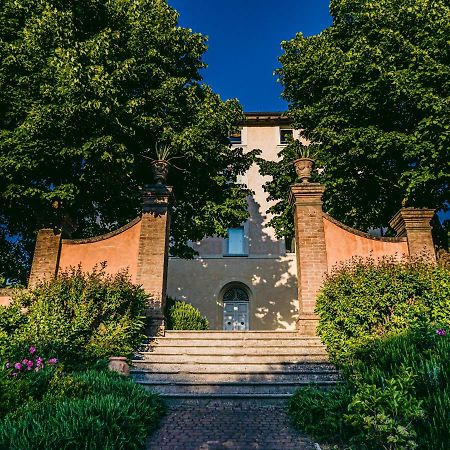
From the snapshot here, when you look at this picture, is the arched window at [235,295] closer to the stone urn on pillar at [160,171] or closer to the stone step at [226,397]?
the stone urn on pillar at [160,171]

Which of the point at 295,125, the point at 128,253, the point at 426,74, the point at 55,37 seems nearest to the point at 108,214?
the point at 128,253

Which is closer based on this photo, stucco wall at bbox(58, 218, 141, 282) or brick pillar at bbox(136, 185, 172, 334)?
brick pillar at bbox(136, 185, 172, 334)

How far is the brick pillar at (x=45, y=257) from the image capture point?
33.5 feet

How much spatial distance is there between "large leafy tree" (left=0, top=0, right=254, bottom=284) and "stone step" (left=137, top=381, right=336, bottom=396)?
19.4 ft

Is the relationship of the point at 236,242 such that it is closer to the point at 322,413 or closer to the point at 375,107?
the point at 375,107

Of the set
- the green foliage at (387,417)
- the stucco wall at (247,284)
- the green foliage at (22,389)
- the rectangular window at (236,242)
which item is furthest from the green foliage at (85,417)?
the rectangular window at (236,242)

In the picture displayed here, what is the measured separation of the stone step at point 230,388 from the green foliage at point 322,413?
0.65 m

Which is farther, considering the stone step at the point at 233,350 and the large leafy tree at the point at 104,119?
the large leafy tree at the point at 104,119

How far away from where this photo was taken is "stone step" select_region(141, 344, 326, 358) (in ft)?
27.2

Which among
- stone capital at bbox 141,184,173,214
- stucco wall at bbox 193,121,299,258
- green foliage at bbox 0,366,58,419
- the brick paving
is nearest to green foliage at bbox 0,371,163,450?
green foliage at bbox 0,366,58,419

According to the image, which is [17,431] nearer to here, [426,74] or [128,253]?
[128,253]

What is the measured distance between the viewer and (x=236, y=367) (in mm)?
7613

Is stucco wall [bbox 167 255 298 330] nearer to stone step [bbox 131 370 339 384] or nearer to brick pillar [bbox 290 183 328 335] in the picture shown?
brick pillar [bbox 290 183 328 335]

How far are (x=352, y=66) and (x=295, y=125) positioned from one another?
3.24 meters
